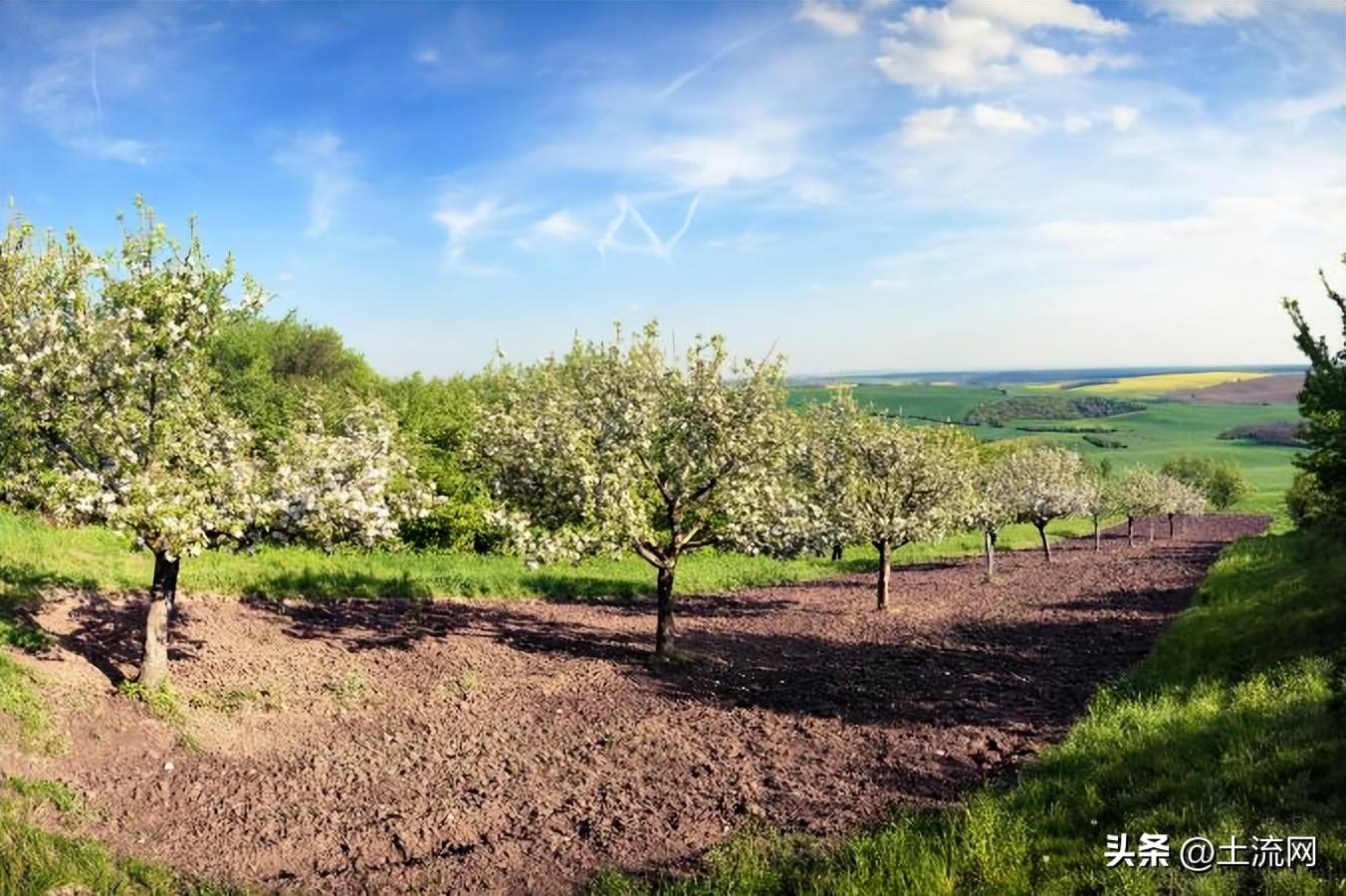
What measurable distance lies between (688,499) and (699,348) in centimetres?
379

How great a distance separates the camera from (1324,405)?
56.5 feet

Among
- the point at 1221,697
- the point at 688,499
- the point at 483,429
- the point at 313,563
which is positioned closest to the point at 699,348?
the point at 688,499

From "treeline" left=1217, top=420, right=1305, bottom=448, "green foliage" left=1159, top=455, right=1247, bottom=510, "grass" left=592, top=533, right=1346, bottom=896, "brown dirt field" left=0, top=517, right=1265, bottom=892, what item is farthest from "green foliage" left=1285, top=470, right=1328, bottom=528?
"treeline" left=1217, top=420, right=1305, bottom=448

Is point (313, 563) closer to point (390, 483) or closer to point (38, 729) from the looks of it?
point (390, 483)

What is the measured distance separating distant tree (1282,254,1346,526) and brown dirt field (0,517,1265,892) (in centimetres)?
644

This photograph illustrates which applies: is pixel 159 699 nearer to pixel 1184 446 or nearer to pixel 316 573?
pixel 316 573

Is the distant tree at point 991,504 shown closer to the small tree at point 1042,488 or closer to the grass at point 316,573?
the small tree at point 1042,488

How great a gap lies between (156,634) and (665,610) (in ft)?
36.1

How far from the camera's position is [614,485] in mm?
18031

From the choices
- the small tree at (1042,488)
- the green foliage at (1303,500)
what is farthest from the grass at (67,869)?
the green foliage at (1303,500)

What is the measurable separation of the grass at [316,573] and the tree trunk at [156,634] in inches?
83.5

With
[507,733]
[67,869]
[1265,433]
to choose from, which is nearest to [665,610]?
[507,733]

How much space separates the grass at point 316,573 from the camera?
21.0m

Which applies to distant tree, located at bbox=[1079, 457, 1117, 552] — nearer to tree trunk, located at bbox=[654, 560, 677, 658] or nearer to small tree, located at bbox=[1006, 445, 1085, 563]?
small tree, located at bbox=[1006, 445, 1085, 563]
